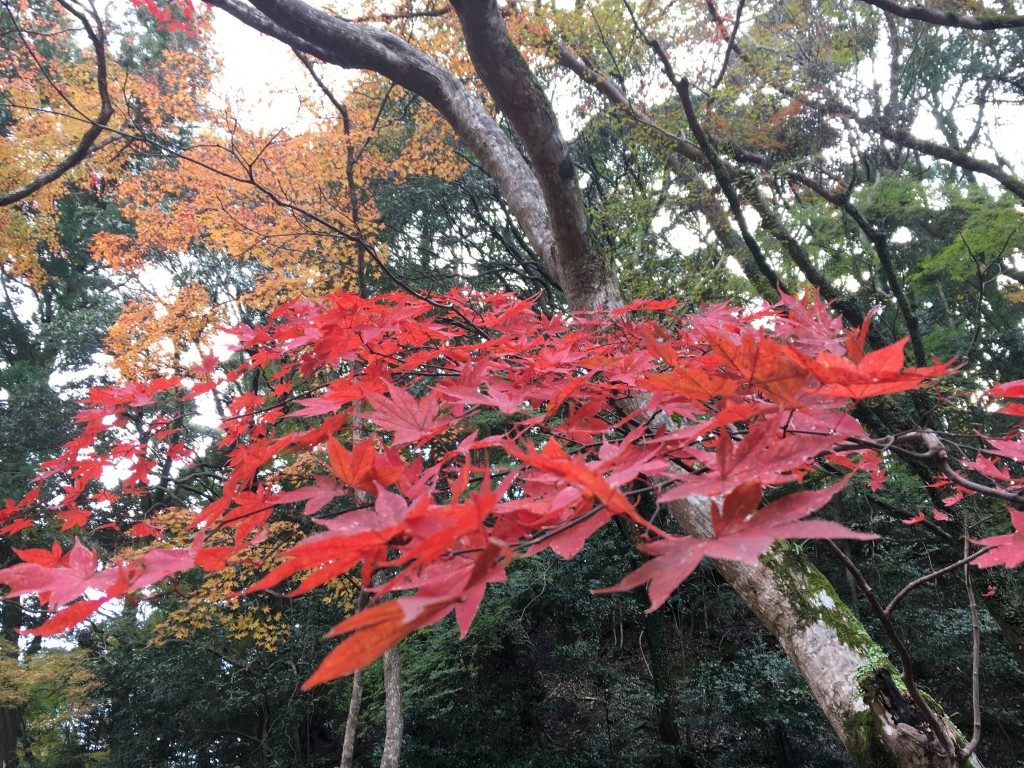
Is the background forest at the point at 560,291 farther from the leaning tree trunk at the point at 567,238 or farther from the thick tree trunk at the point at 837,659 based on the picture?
the thick tree trunk at the point at 837,659

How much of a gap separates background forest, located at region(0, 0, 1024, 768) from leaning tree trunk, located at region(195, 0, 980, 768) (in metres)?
1.08

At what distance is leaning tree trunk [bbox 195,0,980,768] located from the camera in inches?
52.2

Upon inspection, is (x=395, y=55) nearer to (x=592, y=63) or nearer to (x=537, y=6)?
(x=592, y=63)

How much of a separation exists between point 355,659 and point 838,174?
24.0 ft

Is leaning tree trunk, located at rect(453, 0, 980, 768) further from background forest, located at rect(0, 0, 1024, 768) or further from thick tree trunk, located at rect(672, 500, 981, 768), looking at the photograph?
background forest, located at rect(0, 0, 1024, 768)

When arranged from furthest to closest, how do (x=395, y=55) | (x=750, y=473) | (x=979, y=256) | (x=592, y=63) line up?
(x=979, y=256) → (x=592, y=63) → (x=395, y=55) → (x=750, y=473)

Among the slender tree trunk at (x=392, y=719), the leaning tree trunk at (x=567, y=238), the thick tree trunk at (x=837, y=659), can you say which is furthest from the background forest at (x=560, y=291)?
the thick tree trunk at (x=837, y=659)

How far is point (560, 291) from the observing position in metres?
5.58

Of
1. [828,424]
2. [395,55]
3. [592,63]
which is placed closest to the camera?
[828,424]

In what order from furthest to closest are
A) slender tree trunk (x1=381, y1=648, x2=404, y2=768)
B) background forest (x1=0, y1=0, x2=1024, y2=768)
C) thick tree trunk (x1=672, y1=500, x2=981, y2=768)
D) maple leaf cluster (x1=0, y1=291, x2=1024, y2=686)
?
1. background forest (x1=0, y1=0, x2=1024, y2=768)
2. slender tree trunk (x1=381, y1=648, x2=404, y2=768)
3. thick tree trunk (x1=672, y1=500, x2=981, y2=768)
4. maple leaf cluster (x1=0, y1=291, x2=1024, y2=686)

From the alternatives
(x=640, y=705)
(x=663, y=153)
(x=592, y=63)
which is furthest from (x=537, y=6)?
(x=640, y=705)

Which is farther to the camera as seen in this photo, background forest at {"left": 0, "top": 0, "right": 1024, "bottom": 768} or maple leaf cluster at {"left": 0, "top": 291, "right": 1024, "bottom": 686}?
background forest at {"left": 0, "top": 0, "right": 1024, "bottom": 768}

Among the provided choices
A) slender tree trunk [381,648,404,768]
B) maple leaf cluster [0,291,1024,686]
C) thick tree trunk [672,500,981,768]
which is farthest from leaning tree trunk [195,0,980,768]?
slender tree trunk [381,648,404,768]

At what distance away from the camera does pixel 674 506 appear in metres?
1.69
